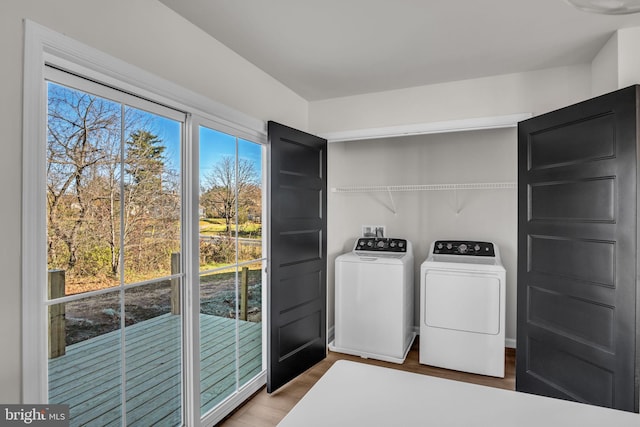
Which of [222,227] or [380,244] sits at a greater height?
[222,227]

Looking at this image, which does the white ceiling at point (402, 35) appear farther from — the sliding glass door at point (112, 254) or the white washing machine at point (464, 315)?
the white washing machine at point (464, 315)

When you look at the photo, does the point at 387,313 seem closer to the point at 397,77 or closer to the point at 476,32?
the point at 397,77

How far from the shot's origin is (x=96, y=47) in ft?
5.03

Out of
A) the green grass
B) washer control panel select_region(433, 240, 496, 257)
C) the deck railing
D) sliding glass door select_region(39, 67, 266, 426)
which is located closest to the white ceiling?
sliding glass door select_region(39, 67, 266, 426)

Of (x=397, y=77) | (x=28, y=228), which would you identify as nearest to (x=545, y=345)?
(x=397, y=77)

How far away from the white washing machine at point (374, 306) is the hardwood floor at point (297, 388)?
4.4 inches

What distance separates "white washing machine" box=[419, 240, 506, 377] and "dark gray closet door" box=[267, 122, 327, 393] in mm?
955

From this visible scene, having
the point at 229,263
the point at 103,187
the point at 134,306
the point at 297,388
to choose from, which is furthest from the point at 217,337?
the point at 103,187

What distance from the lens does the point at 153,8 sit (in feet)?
5.90

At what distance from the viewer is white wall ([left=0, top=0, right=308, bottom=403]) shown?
4.08 ft

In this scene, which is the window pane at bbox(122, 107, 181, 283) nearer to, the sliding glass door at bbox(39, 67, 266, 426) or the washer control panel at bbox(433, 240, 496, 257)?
the sliding glass door at bbox(39, 67, 266, 426)

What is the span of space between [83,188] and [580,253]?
2685 mm

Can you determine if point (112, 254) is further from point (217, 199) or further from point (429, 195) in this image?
point (429, 195)

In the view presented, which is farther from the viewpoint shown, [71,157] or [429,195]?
[429,195]
